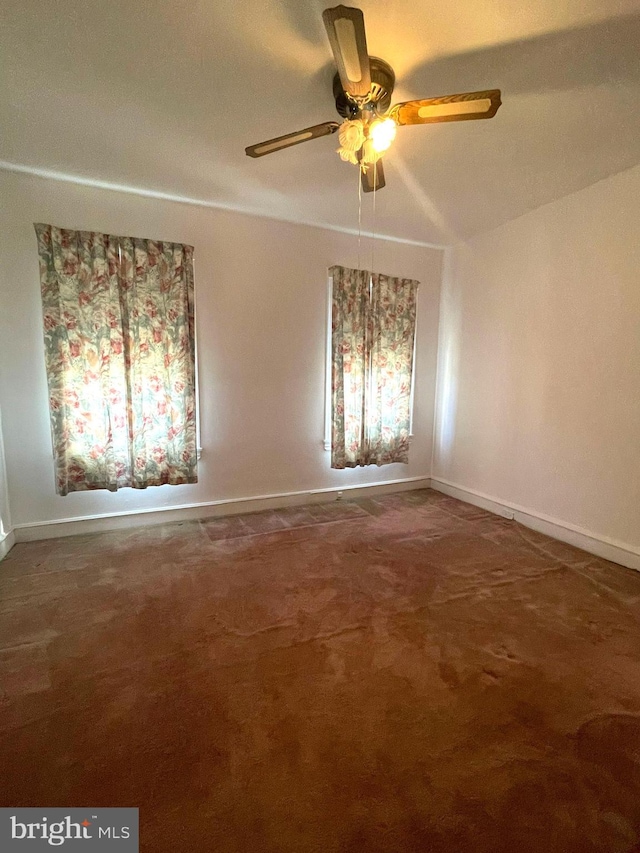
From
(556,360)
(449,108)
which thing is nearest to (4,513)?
(449,108)

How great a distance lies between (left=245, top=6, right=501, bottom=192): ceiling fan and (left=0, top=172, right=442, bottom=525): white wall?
1.52 m

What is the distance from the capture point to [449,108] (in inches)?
63.9

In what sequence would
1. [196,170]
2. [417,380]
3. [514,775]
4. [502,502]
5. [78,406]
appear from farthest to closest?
[417,380], [502,502], [78,406], [196,170], [514,775]

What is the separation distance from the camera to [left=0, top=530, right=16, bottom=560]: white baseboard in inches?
107

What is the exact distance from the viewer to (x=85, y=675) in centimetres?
170

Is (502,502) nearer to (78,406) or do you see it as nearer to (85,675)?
(85,675)

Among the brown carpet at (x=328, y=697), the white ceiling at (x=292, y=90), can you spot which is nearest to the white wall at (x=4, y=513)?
the brown carpet at (x=328, y=697)

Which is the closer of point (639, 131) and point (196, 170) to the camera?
point (639, 131)

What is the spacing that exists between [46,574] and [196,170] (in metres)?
2.90

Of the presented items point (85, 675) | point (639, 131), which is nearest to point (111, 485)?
point (85, 675)

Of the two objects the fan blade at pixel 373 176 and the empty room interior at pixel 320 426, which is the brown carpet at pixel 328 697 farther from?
the fan blade at pixel 373 176

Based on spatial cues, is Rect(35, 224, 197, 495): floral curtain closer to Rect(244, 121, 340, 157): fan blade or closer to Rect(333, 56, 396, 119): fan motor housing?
Rect(244, 121, 340, 157): fan blade

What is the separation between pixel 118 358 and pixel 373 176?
7.28 feet

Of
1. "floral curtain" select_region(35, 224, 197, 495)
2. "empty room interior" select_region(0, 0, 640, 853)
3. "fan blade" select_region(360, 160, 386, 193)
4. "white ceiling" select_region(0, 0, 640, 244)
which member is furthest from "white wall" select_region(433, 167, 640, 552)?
"floral curtain" select_region(35, 224, 197, 495)
